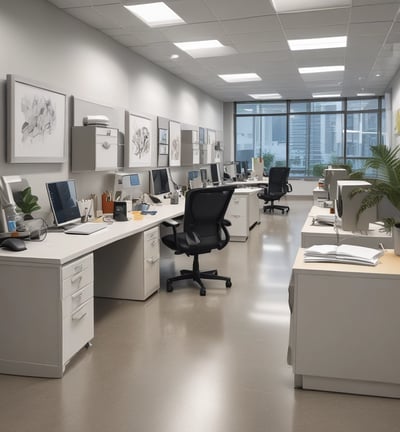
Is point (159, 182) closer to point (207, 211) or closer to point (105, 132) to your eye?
point (105, 132)

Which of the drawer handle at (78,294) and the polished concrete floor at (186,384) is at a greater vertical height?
the drawer handle at (78,294)

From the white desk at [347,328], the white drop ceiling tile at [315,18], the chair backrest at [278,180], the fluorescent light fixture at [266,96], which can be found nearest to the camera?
the white desk at [347,328]

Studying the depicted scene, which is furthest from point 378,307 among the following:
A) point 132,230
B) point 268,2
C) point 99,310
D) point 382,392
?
point 268,2

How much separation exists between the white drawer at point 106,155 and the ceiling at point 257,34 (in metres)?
1.34

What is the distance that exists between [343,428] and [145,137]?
503 centimetres

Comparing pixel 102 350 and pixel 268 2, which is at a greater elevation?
pixel 268 2

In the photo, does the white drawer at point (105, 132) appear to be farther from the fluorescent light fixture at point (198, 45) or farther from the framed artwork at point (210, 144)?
the framed artwork at point (210, 144)

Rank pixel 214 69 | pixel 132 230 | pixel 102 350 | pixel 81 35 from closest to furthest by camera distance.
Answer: pixel 102 350, pixel 132 230, pixel 81 35, pixel 214 69

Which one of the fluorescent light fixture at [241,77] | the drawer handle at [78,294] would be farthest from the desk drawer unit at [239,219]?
the drawer handle at [78,294]

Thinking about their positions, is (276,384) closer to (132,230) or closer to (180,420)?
(180,420)

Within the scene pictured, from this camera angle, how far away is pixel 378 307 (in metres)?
2.52

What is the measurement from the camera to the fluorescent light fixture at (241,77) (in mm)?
8932

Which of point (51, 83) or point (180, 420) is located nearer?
point (180, 420)

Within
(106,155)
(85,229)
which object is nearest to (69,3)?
(106,155)
